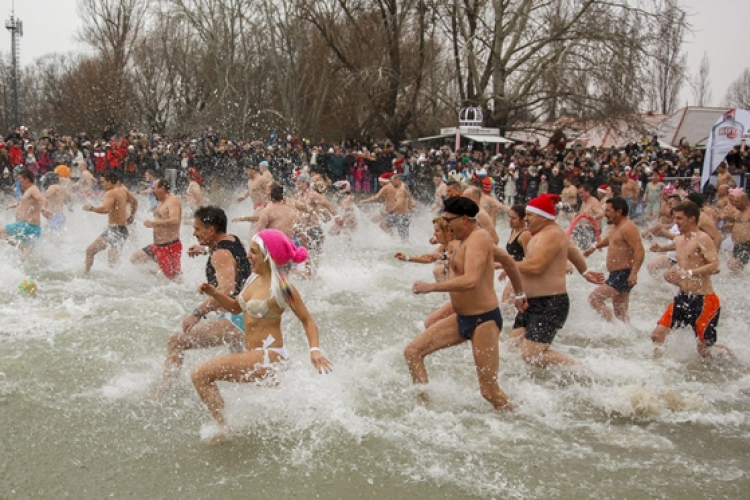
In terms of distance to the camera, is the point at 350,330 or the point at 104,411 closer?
the point at 104,411

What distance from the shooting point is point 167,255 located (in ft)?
26.8

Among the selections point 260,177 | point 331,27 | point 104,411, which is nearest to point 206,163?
point 260,177

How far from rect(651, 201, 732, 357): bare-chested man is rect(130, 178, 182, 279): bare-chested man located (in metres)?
5.28

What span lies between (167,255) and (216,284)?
3.80 meters

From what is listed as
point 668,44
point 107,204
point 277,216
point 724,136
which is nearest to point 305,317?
point 277,216

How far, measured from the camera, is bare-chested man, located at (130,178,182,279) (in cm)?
796

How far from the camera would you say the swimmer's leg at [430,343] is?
15.1 feet

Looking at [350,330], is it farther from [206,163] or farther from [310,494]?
[206,163]

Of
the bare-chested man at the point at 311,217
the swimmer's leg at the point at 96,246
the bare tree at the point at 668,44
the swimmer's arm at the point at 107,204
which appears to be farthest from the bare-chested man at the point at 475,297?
the bare tree at the point at 668,44

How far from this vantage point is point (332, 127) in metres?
32.2

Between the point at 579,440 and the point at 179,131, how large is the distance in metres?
34.5

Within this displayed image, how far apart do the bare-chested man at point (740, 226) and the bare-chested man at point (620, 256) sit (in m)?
3.02

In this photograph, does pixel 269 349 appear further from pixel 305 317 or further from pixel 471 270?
pixel 471 270

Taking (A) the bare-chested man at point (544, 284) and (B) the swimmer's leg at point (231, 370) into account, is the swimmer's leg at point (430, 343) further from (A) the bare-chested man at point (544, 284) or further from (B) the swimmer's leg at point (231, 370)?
(B) the swimmer's leg at point (231, 370)
